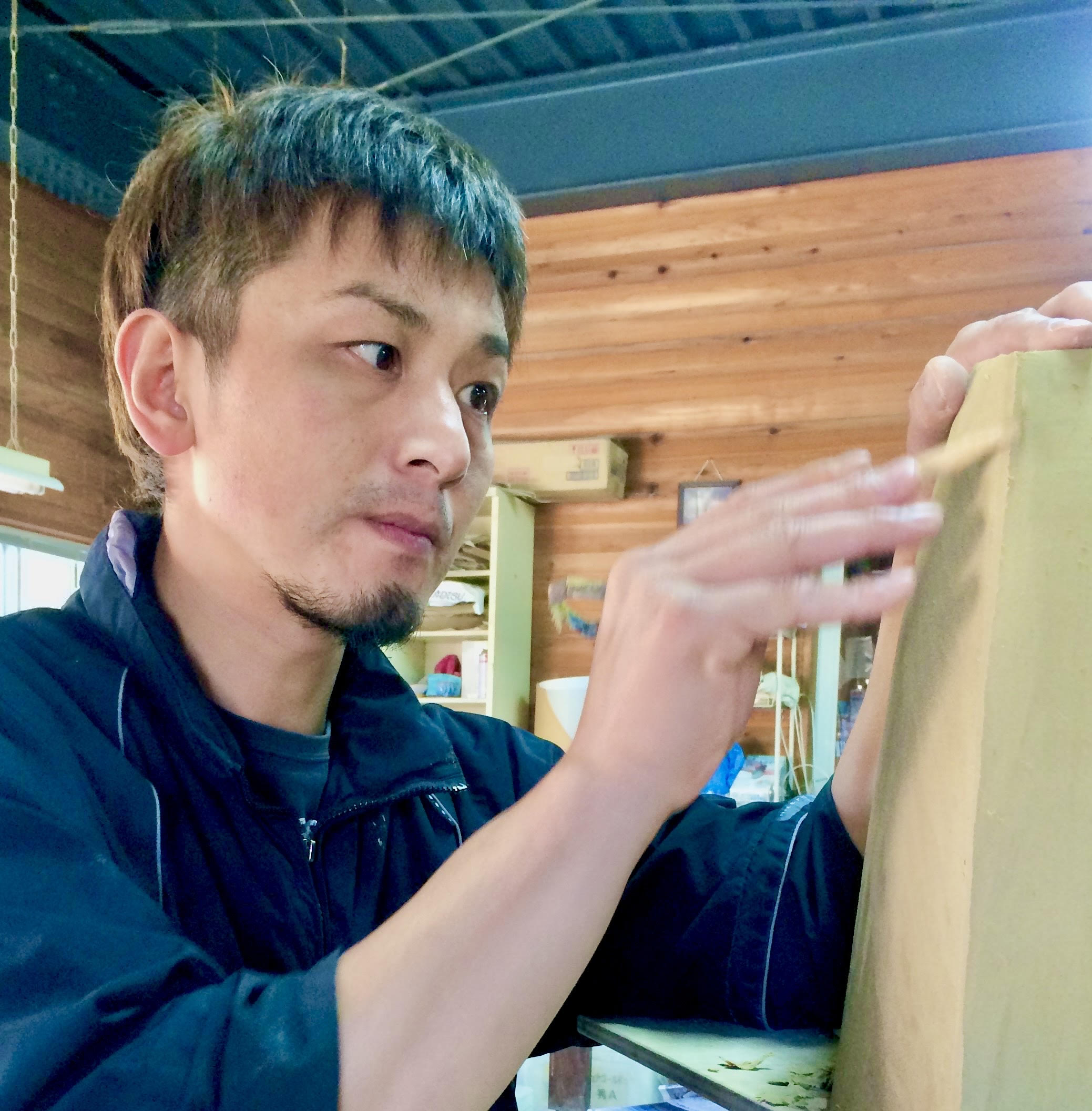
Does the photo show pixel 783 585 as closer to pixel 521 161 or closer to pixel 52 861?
pixel 52 861

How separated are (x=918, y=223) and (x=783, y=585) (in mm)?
3239

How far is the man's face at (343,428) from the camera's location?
848mm

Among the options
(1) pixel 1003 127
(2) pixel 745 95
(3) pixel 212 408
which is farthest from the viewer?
(2) pixel 745 95

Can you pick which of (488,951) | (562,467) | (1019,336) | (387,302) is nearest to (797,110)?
(562,467)

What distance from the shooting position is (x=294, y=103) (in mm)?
997

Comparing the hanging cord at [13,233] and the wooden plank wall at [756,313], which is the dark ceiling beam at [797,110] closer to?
the wooden plank wall at [756,313]

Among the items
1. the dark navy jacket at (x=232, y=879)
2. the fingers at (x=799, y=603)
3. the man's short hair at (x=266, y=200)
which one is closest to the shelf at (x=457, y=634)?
the dark navy jacket at (x=232, y=879)

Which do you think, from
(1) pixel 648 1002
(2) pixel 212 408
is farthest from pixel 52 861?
(1) pixel 648 1002

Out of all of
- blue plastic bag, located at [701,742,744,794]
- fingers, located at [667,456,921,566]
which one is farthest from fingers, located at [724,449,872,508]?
blue plastic bag, located at [701,742,744,794]

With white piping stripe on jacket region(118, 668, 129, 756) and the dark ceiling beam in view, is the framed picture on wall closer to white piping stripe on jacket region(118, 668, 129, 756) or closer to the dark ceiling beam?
the dark ceiling beam

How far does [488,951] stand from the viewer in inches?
21.0

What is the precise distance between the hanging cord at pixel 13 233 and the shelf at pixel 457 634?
4.87ft

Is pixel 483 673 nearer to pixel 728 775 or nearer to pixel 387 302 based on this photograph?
pixel 728 775

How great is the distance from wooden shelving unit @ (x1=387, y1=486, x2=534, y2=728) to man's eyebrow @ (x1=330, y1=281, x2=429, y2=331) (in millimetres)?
2477
